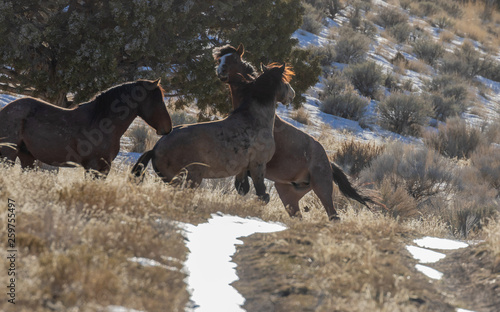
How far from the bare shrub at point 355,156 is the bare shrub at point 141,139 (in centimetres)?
478

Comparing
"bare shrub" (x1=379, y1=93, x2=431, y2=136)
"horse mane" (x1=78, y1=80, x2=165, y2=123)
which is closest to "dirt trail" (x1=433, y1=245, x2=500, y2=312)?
"horse mane" (x1=78, y1=80, x2=165, y2=123)

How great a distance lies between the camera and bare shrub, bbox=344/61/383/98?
79.4 ft

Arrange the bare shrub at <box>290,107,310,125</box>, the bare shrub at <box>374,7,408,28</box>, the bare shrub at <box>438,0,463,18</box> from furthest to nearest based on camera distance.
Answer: the bare shrub at <box>438,0,463,18</box> < the bare shrub at <box>374,7,408,28</box> < the bare shrub at <box>290,107,310,125</box>

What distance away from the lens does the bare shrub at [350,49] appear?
27.1 m

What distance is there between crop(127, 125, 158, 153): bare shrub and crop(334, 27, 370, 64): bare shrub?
1390 centimetres

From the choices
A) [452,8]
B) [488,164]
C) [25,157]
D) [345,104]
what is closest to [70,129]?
[25,157]

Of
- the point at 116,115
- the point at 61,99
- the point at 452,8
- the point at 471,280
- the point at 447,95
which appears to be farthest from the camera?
the point at 452,8

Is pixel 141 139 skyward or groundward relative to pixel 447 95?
groundward

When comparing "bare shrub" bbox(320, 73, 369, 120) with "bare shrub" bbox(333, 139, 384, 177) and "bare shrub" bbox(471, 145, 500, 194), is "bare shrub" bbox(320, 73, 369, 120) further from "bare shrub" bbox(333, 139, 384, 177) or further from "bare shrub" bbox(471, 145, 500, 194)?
"bare shrub" bbox(333, 139, 384, 177)

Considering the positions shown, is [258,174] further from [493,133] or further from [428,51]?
[428,51]

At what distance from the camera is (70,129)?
235 inches

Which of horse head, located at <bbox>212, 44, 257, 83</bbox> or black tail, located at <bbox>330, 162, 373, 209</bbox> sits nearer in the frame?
horse head, located at <bbox>212, 44, 257, 83</bbox>

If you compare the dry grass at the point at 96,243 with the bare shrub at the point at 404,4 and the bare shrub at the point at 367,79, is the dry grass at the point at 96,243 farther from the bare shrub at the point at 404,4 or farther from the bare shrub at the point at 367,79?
the bare shrub at the point at 404,4

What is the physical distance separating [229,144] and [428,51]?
88.0ft
